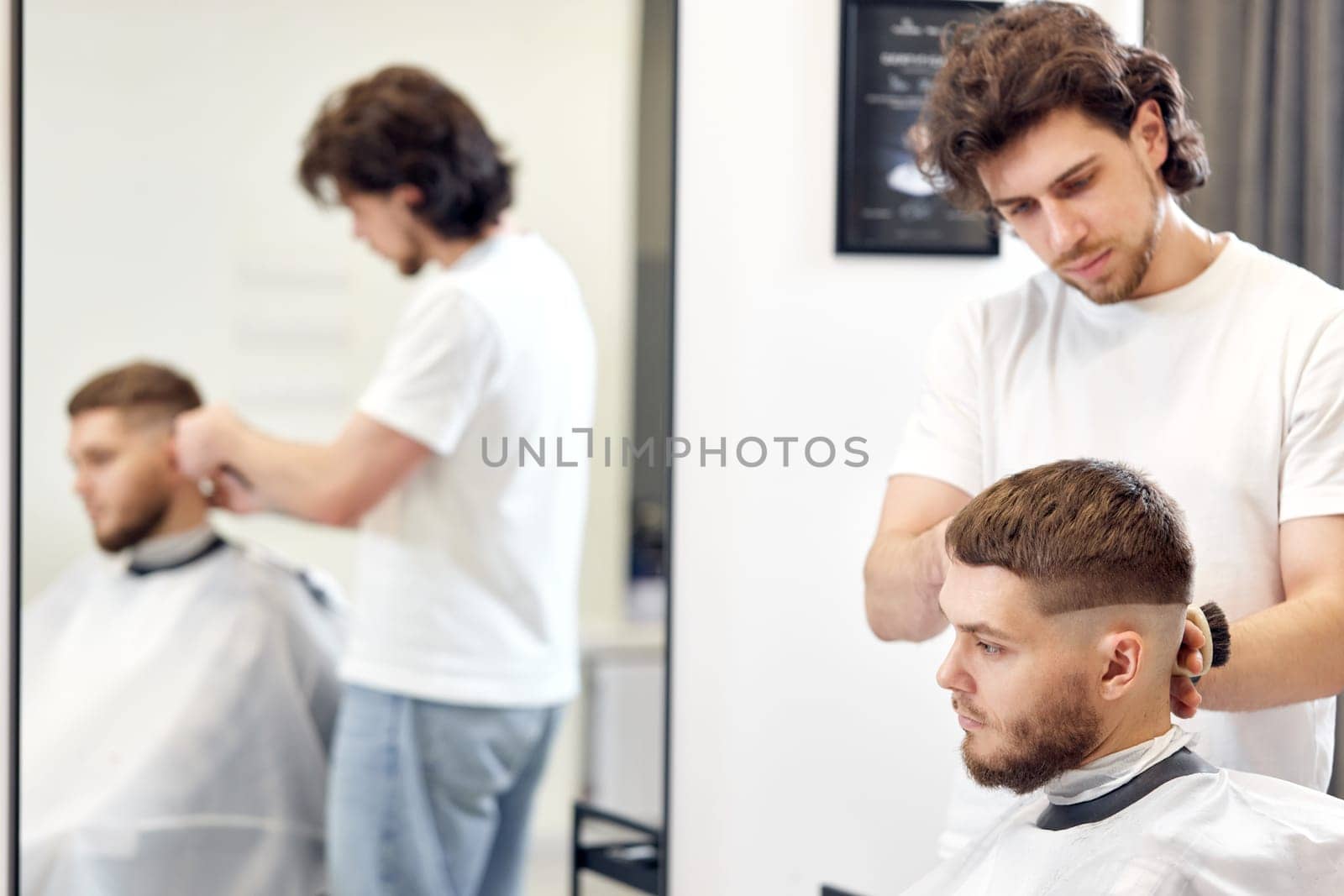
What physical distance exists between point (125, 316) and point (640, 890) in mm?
1143

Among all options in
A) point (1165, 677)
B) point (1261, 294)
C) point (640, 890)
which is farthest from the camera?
point (640, 890)

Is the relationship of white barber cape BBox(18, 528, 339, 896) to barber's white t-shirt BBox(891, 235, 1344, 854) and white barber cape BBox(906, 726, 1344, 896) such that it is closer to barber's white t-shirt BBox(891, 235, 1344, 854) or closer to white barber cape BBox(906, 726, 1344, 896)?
barber's white t-shirt BBox(891, 235, 1344, 854)

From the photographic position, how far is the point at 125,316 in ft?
6.37

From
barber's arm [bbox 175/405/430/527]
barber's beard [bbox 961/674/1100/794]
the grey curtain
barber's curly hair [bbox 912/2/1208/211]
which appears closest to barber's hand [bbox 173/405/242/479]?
barber's arm [bbox 175/405/430/527]

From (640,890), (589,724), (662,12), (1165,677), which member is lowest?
(640,890)

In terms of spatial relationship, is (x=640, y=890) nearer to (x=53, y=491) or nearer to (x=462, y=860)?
(x=462, y=860)

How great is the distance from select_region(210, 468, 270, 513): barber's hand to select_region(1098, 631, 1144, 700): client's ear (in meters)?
1.24

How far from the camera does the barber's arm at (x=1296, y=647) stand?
1319 millimetres

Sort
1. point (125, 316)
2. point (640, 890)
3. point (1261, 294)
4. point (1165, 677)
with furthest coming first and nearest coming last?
1. point (640, 890)
2. point (125, 316)
3. point (1261, 294)
4. point (1165, 677)

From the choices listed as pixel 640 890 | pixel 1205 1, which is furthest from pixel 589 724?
pixel 1205 1

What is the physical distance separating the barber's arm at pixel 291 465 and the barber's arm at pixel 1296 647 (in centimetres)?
117

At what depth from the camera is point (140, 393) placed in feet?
6.41

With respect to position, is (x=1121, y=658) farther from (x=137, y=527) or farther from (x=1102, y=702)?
(x=137, y=527)

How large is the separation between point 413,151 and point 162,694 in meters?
0.88
